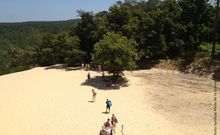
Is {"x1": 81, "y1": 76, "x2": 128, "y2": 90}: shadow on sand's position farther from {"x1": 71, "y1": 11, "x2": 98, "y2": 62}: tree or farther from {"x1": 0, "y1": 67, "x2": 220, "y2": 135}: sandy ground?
{"x1": 71, "y1": 11, "x2": 98, "y2": 62}: tree

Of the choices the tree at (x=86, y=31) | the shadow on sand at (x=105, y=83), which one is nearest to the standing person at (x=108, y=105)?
the shadow on sand at (x=105, y=83)

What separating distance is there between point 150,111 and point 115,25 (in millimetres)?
20924

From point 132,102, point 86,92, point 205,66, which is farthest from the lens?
point 205,66

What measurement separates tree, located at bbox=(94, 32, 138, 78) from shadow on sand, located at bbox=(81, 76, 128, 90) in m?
1.09

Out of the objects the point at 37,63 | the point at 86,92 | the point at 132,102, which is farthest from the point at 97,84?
the point at 37,63

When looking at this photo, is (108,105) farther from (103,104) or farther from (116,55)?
(116,55)

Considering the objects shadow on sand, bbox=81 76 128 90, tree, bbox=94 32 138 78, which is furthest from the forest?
shadow on sand, bbox=81 76 128 90

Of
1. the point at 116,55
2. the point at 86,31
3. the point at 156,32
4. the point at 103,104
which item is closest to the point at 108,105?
the point at 103,104

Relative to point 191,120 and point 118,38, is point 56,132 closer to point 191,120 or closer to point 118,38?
point 191,120

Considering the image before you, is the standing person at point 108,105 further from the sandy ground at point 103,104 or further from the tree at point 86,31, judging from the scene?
the tree at point 86,31

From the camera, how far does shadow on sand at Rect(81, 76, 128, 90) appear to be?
35.5 meters

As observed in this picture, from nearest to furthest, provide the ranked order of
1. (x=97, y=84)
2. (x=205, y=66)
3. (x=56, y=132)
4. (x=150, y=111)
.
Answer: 1. (x=56, y=132)
2. (x=150, y=111)
3. (x=97, y=84)
4. (x=205, y=66)

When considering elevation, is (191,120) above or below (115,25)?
below

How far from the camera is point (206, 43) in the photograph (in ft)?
143
